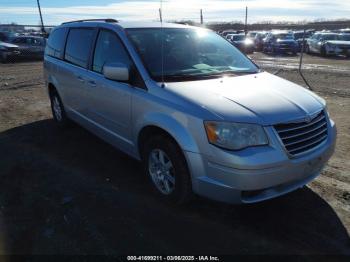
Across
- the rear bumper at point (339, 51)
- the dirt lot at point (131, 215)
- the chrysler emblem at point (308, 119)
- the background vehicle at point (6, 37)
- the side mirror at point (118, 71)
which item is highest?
the side mirror at point (118, 71)

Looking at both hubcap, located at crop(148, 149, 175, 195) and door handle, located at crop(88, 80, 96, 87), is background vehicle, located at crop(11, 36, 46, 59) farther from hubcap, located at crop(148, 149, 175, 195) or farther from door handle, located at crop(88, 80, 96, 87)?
hubcap, located at crop(148, 149, 175, 195)

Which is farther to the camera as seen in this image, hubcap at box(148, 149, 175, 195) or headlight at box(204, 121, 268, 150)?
hubcap at box(148, 149, 175, 195)

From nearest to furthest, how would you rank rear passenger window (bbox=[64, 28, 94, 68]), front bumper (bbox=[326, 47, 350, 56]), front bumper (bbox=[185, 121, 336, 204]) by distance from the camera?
front bumper (bbox=[185, 121, 336, 204]) < rear passenger window (bbox=[64, 28, 94, 68]) < front bumper (bbox=[326, 47, 350, 56])

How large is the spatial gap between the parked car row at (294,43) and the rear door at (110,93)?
19.0 m

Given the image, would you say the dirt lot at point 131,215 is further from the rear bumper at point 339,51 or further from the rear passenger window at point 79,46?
the rear bumper at point 339,51

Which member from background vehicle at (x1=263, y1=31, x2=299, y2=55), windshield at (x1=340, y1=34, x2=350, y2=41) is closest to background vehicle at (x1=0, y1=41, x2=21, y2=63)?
background vehicle at (x1=263, y1=31, x2=299, y2=55)

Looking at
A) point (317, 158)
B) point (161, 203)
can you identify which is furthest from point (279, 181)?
point (161, 203)

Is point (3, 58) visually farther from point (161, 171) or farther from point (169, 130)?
point (169, 130)

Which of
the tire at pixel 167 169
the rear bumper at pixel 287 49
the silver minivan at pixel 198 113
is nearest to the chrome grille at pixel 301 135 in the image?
the silver minivan at pixel 198 113

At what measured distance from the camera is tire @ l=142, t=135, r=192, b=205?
12.3ft

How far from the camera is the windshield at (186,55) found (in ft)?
14.1

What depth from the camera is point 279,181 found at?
11.4 ft

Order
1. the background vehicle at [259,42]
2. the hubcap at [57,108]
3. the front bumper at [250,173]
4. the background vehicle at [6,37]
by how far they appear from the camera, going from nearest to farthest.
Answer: the front bumper at [250,173], the hubcap at [57,108], the background vehicle at [6,37], the background vehicle at [259,42]

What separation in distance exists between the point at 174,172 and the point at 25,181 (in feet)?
6.74
